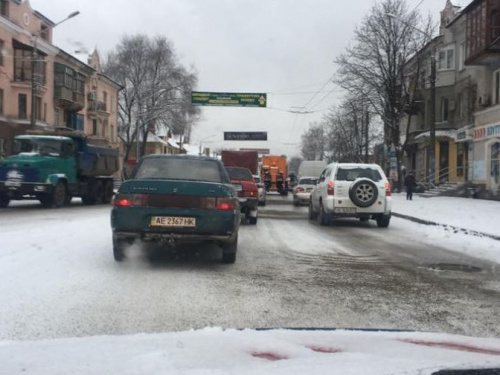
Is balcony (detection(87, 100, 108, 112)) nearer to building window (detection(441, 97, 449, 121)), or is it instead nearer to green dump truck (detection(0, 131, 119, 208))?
building window (detection(441, 97, 449, 121))

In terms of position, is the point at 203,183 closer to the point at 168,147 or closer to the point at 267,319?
the point at 267,319

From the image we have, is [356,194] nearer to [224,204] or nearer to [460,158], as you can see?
[224,204]

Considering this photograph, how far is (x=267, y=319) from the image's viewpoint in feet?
17.0

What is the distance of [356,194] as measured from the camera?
14.5 m

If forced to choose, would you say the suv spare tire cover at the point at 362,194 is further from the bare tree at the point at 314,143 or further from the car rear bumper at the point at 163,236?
the bare tree at the point at 314,143

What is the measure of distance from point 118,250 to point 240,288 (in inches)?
89.2

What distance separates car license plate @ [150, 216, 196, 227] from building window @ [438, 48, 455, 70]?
34380 mm

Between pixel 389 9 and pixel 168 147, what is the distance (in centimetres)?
6854

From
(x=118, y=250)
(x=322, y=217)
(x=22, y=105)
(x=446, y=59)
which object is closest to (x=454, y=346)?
(x=118, y=250)

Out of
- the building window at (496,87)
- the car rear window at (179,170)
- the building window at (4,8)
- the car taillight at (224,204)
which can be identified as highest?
the building window at (4,8)

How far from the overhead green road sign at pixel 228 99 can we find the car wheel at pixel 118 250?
3201 cm

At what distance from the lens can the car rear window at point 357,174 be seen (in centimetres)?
1504

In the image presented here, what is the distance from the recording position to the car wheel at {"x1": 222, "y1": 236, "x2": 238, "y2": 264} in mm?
8030

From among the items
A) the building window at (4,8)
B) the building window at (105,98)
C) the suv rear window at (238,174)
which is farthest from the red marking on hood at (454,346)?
the building window at (105,98)
